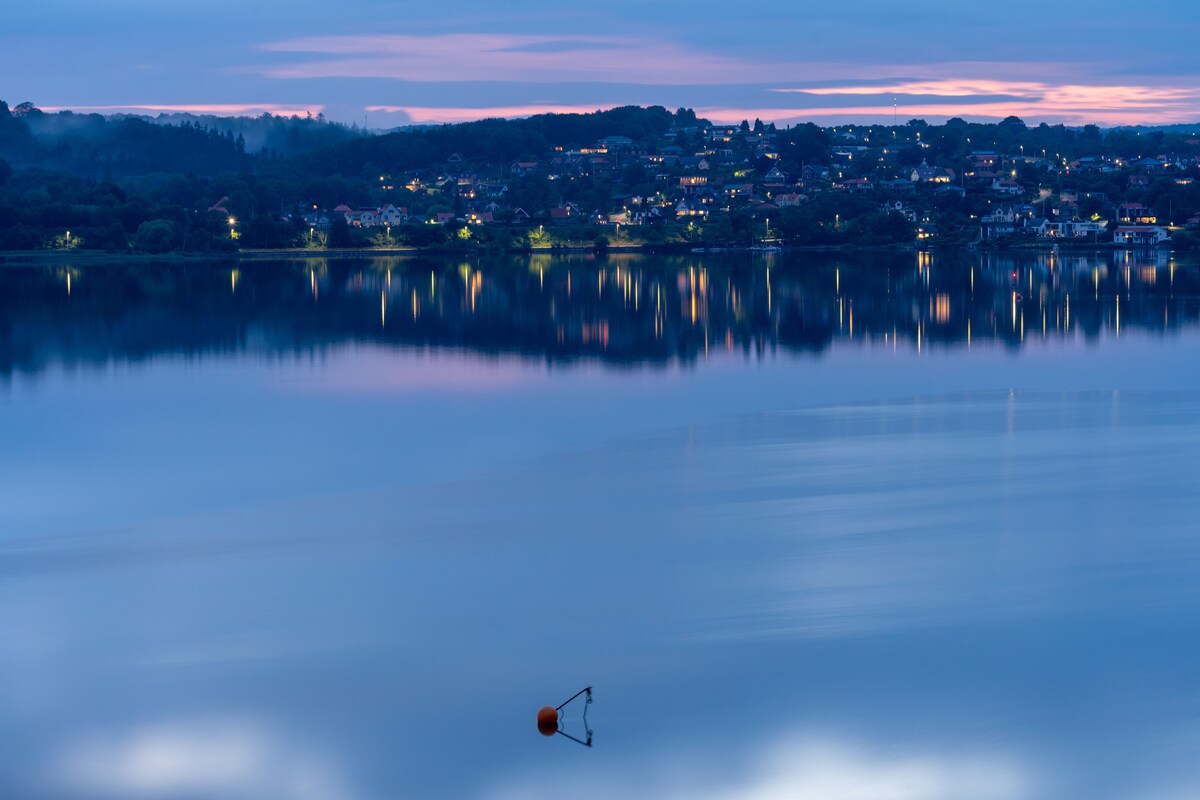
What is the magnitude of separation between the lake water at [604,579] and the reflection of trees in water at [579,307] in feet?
7.91

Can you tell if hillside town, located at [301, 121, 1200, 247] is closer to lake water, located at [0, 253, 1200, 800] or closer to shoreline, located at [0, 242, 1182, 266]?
shoreline, located at [0, 242, 1182, 266]

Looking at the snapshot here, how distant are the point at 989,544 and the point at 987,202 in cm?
4484

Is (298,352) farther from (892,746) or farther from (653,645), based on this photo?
(892,746)

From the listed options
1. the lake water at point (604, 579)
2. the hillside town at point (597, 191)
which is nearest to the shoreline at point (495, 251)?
Result: the hillside town at point (597, 191)

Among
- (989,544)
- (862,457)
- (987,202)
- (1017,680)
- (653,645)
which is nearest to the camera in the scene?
(1017,680)

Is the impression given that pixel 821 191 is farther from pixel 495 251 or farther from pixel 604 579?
pixel 604 579

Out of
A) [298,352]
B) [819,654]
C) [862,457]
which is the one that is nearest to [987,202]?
[298,352]

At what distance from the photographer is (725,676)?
198 inches

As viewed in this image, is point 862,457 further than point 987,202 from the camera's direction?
No

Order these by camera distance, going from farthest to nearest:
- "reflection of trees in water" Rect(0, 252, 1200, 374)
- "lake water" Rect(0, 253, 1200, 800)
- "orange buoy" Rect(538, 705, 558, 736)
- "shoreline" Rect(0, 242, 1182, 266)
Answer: "shoreline" Rect(0, 242, 1182, 266), "reflection of trees in water" Rect(0, 252, 1200, 374), "orange buoy" Rect(538, 705, 558, 736), "lake water" Rect(0, 253, 1200, 800)

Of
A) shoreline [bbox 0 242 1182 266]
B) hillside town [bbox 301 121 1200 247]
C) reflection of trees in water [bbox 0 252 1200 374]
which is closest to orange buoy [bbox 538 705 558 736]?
reflection of trees in water [bbox 0 252 1200 374]

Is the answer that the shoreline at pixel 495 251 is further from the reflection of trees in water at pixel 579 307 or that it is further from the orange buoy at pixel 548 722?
the orange buoy at pixel 548 722

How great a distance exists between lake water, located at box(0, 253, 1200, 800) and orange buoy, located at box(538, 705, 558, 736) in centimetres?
6

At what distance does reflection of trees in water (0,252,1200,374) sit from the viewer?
16859mm
